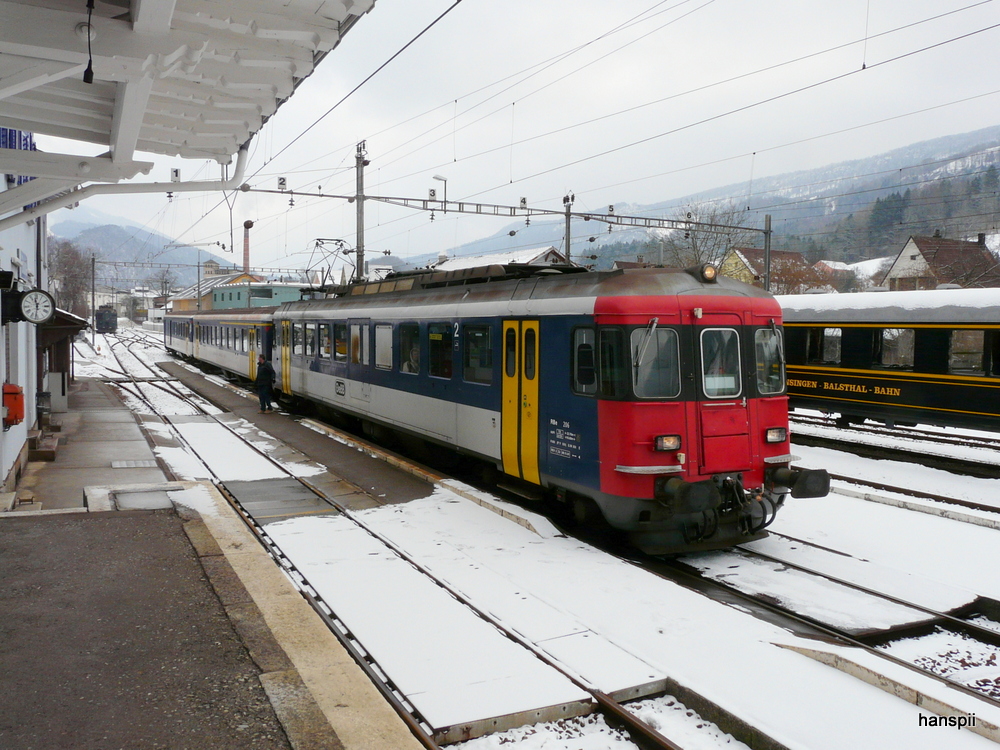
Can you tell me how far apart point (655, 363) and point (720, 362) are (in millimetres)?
808

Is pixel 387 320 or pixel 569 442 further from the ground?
pixel 387 320

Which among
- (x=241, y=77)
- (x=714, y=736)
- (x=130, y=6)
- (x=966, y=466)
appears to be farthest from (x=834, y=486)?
(x=130, y=6)

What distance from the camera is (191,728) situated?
4.21 metres

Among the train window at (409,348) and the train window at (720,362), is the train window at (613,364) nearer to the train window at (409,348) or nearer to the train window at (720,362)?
the train window at (720,362)

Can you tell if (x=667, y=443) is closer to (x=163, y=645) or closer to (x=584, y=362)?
(x=584, y=362)

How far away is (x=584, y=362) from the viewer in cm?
829

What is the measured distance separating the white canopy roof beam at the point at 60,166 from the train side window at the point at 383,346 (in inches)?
247

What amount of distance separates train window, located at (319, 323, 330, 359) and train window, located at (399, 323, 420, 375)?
183 inches

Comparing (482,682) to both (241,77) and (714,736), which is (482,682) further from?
(241,77)

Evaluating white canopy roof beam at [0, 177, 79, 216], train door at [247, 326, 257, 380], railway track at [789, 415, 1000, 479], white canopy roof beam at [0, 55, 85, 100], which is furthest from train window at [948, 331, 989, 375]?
train door at [247, 326, 257, 380]

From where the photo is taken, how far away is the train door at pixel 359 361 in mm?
14766

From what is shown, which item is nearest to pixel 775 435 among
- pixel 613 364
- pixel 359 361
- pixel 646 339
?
pixel 646 339

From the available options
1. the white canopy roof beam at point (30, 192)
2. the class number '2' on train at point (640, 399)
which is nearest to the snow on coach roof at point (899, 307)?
the class number '2' on train at point (640, 399)

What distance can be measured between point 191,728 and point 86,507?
5.50 metres
